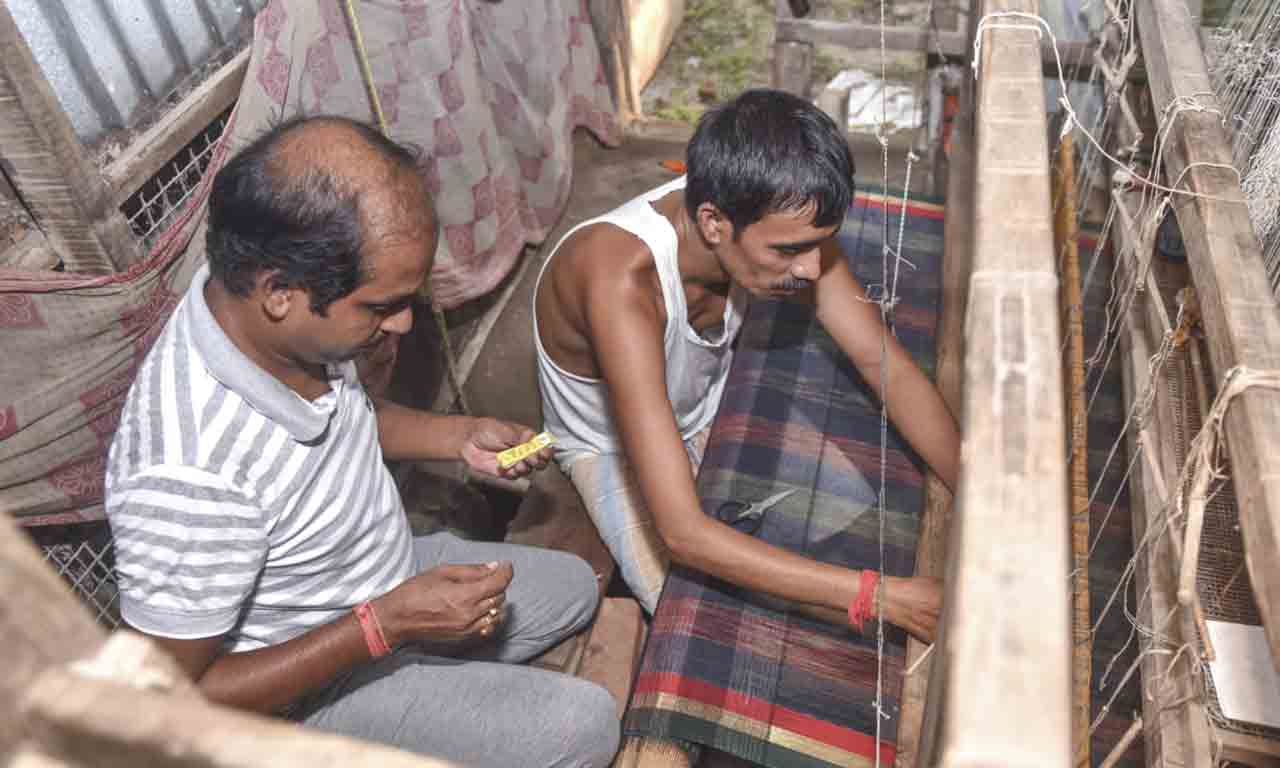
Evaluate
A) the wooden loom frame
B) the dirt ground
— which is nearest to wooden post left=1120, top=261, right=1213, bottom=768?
the wooden loom frame

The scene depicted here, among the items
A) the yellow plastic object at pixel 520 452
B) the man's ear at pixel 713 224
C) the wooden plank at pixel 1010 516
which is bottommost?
the yellow plastic object at pixel 520 452

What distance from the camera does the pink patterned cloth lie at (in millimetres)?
1642

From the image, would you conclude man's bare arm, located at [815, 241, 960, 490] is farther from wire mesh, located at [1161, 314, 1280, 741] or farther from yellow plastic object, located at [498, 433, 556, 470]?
yellow plastic object, located at [498, 433, 556, 470]

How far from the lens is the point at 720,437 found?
7.63 ft

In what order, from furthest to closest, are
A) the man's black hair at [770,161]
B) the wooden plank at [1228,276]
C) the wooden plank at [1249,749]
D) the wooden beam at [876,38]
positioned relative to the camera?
the wooden beam at [876,38] < the man's black hair at [770,161] < the wooden plank at [1249,749] < the wooden plank at [1228,276]

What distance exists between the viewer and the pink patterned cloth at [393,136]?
5.39ft

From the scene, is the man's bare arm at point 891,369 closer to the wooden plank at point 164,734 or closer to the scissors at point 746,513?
the scissors at point 746,513

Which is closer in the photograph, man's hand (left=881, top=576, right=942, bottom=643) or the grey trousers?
man's hand (left=881, top=576, right=942, bottom=643)

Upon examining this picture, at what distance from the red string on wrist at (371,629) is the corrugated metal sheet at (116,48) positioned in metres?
1.24

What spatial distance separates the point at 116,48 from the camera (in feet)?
6.41

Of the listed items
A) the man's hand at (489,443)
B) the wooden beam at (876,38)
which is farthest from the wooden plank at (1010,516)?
the wooden beam at (876,38)

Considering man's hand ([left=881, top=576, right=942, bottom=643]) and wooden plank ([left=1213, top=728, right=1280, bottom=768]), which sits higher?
wooden plank ([left=1213, top=728, right=1280, bottom=768])

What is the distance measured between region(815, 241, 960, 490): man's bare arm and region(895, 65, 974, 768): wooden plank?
7 centimetres

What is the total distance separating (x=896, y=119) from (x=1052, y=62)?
194cm
